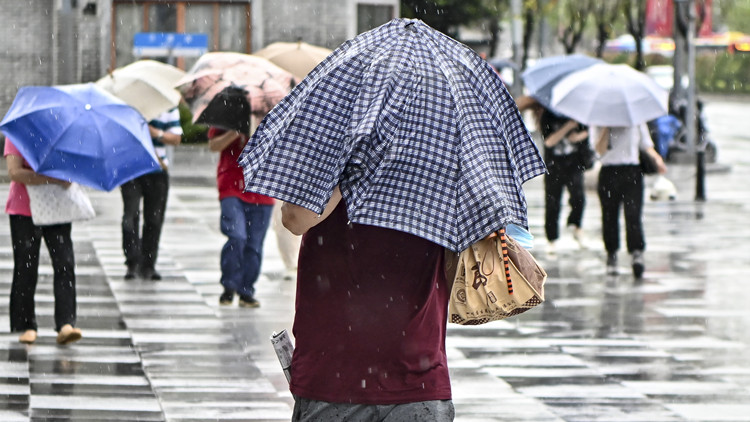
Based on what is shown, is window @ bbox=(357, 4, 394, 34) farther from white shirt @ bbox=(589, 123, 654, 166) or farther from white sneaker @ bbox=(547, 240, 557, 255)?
white shirt @ bbox=(589, 123, 654, 166)

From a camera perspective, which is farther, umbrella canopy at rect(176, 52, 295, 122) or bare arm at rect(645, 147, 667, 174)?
bare arm at rect(645, 147, 667, 174)

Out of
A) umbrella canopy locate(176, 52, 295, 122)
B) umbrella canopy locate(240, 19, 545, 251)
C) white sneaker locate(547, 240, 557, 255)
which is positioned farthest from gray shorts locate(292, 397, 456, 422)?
white sneaker locate(547, 240, 557, 255)

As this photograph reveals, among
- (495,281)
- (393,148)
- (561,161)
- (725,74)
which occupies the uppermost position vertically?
(393,148)

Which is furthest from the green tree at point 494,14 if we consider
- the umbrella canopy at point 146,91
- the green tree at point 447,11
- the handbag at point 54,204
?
the handbag at point 54,204

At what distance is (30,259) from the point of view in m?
9.49

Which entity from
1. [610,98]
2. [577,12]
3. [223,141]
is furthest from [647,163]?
[577,12]

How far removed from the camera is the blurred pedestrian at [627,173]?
13078mm

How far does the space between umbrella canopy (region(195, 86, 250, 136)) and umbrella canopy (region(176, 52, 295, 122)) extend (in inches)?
1.7

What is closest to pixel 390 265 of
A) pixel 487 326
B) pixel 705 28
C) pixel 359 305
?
pixel 359 305

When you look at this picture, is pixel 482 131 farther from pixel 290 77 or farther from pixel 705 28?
pixel 705 28

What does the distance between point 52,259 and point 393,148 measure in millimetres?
5813

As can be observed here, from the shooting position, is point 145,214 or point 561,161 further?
point 561,161

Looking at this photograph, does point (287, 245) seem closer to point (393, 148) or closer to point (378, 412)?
point (378, 412)

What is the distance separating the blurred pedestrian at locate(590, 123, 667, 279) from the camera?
42.9ft
